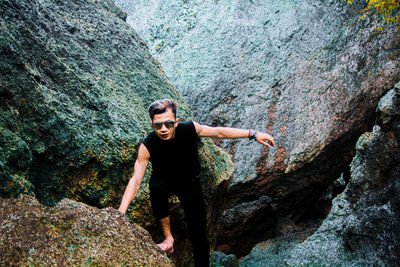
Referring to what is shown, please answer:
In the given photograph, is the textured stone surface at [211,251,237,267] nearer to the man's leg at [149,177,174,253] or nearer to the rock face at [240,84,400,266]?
the rock face at [240,84,400,266]

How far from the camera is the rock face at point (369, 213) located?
377 centimetres

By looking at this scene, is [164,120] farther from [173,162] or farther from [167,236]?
[167,236]

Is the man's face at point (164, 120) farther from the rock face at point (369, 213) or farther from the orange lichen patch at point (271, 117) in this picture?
the orange lichen patch at point (271, 117)

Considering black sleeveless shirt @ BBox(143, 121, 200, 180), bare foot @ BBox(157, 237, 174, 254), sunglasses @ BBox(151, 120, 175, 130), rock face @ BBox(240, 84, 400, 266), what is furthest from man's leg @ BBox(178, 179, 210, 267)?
rock face @ BBox(240, 84, 400, 266)

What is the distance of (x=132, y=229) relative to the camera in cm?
218

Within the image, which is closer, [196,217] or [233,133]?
[233,133]

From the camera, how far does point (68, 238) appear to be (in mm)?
1902

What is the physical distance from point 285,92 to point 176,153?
18.0ft

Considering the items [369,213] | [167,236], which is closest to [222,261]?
[369,213]

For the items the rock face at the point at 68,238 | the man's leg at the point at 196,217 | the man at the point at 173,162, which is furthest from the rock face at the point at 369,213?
the rock face at the point at 68,238

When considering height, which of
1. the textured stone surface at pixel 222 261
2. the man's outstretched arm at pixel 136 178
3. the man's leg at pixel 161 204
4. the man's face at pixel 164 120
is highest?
the man's face at pixel 164 120

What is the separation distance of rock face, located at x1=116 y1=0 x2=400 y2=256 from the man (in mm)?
4091

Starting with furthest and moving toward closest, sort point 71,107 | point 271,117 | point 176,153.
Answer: point 271,117
point 176,153
point 71,107

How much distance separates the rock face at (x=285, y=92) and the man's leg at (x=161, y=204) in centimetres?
427
